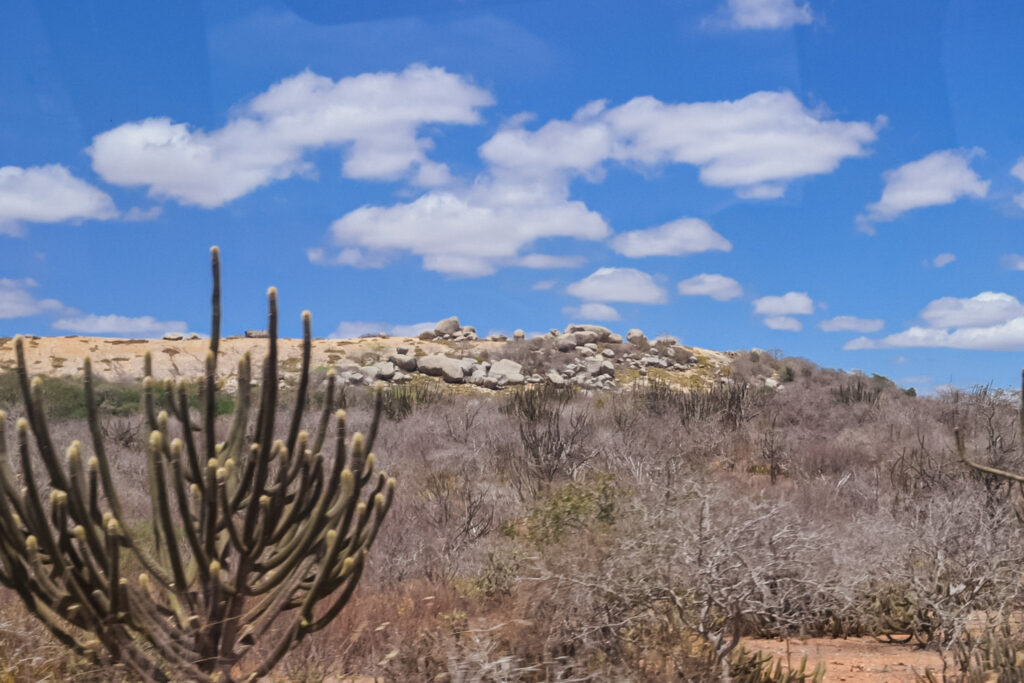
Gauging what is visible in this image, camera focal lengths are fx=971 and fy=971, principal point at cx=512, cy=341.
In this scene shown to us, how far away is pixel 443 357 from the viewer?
43031 millimetres

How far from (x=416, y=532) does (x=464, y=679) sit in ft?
18.2

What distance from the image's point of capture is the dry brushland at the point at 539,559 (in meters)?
5.39

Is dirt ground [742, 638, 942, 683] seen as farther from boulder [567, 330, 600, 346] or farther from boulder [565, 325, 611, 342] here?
boulder [565, 325, 611, 342]

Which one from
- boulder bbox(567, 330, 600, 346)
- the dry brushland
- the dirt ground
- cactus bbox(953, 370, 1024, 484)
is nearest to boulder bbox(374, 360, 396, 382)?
boulder bbox(567, 330, 600, 346)

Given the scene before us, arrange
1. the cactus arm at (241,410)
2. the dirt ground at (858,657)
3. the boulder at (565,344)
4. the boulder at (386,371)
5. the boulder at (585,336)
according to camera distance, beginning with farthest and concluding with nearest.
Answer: the boulder at (585,336)
the boulder at (565,344)
the boulder at (386,371)
the dirt ground at (858,657)
the cactus arm at (241,410)

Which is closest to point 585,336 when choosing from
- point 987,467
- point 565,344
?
point 565,344

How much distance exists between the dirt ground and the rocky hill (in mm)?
29152

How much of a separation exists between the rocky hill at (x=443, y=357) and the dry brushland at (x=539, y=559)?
21.3 meters

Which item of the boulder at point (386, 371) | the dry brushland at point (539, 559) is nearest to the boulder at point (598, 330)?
the boulder at point (386, 371)

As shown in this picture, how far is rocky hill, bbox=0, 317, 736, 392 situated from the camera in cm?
4097

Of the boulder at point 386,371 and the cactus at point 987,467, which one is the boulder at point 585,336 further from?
the cactus at point 987,467

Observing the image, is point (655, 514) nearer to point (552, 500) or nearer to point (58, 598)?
point (552, 500)

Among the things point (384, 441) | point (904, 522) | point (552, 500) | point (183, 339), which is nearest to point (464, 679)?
point (552, 500)

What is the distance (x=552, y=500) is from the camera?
10070mm
